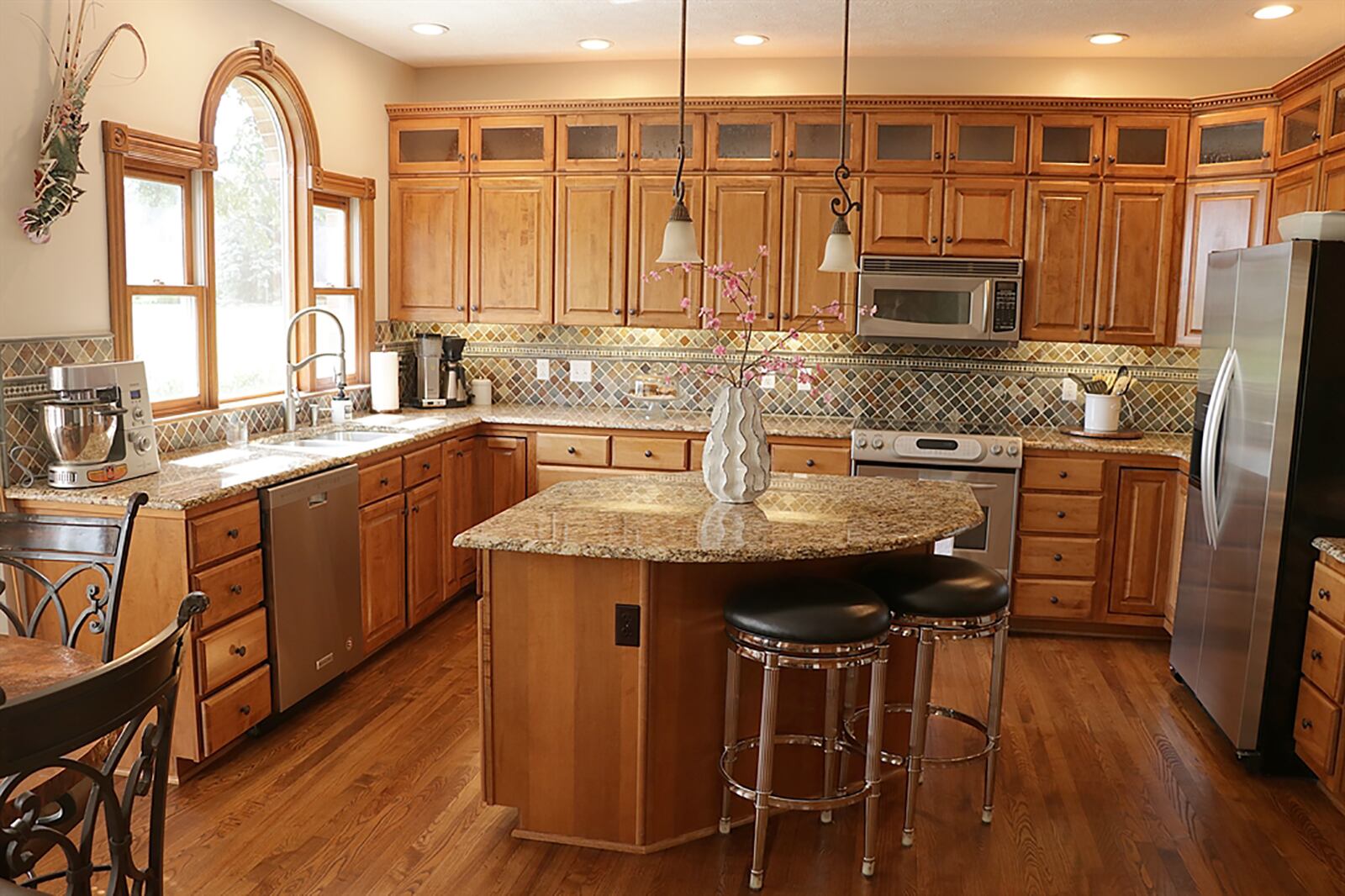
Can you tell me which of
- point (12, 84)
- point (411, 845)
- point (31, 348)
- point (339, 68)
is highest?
point (339, 68)

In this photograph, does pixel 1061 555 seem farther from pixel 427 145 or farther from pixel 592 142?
pixel 427 145

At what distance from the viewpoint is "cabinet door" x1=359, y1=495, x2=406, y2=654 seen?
428cm

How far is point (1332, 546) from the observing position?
3.30 meters

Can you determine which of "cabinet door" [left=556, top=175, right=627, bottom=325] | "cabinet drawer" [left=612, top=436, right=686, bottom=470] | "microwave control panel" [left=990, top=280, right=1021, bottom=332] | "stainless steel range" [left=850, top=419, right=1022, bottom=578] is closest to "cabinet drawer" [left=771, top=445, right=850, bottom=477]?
"stainless steel range" [left=850, top=419, right=1022, bottom=578]

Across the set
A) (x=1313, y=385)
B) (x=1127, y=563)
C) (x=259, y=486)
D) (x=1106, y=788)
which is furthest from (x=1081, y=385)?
(x=259, y=486)

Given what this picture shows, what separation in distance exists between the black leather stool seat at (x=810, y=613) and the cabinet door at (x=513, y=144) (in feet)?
11.3

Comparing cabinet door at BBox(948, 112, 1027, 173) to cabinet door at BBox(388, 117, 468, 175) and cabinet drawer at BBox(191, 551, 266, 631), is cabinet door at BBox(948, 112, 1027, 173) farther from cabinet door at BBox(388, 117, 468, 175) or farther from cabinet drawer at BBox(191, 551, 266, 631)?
cabinet drawer at BBox(191, 551, 266, 631)

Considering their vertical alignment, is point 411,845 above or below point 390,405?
below

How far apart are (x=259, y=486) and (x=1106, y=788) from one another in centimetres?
295

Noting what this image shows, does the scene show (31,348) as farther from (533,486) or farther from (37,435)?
(533,486)

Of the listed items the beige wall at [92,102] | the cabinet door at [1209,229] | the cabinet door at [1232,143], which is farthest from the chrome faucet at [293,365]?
the cabinet door at [1232,143]

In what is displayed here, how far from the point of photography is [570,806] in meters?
2.93

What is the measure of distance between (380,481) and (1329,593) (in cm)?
347

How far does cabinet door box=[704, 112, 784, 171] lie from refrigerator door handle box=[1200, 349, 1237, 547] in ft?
7.85
